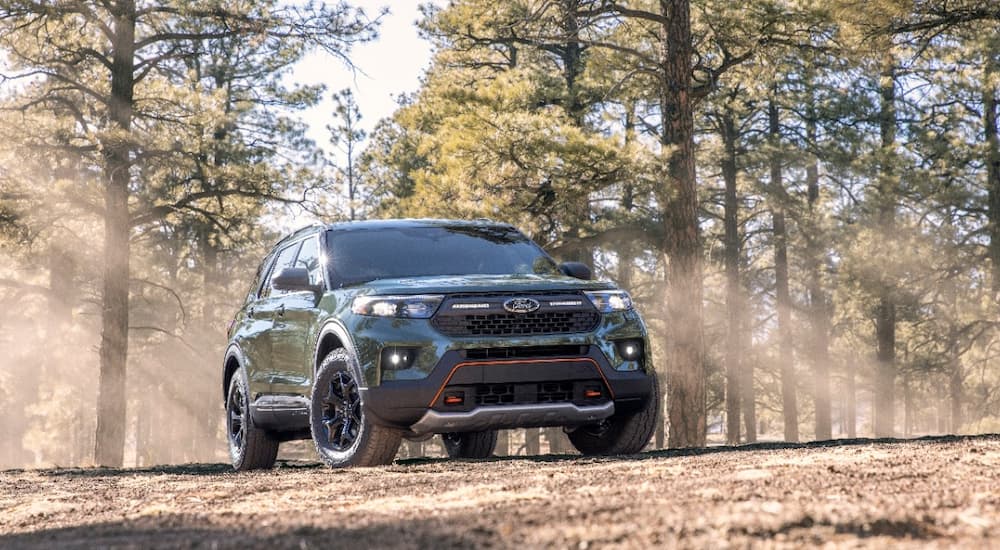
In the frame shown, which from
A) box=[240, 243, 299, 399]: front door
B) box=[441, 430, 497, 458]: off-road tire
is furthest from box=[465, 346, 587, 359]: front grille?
box=[441, 430, 497, 458]: off-road tire

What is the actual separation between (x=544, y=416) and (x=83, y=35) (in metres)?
16.3

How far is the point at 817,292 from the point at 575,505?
3434 centimetres

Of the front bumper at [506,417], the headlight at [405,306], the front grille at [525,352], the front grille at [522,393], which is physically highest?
the headlight at [405,306]

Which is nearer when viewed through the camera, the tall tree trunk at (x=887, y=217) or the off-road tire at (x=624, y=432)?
the off-road tire at (x=624, y=432)

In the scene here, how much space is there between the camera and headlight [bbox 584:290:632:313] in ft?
26.9

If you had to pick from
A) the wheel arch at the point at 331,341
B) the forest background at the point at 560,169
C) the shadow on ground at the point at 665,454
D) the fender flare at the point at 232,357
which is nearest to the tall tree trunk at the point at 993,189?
the forest background at the point at 560,169

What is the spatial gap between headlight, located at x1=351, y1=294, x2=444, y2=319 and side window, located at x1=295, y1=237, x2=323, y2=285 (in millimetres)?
1192

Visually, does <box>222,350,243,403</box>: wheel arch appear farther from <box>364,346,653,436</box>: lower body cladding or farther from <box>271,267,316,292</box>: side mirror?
<box>364,346,653,436</box>: lower body cladding

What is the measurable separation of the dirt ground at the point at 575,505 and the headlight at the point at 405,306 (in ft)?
3.49

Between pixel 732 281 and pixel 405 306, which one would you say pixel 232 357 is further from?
pixel 732 281

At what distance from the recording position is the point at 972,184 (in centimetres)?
2733

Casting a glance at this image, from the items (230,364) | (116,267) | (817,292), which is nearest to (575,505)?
(230,364)

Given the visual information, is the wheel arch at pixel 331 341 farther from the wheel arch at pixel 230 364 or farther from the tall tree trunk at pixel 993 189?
the tall tree trunk at pixel 993 189

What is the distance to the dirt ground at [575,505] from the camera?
4.14m
